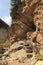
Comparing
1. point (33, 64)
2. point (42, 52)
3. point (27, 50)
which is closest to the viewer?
point (33, 64)

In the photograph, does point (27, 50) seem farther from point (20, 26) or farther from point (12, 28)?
point (12, 28)

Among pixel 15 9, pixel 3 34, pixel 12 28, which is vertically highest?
pixel 15 9

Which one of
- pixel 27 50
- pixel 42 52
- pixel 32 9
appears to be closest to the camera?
pixel 42 52

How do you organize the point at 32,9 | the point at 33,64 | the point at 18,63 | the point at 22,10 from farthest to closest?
1. the point at 22,10
2. the point at 32,9
3. the point at 18,63
4. the point at 33,64

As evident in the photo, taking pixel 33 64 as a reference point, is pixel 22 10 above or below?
above

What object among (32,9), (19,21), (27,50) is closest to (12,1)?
(19,21)

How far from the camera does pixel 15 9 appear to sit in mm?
30812

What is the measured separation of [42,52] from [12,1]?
55.2 feet

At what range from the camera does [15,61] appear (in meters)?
16.7

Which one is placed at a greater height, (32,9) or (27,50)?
(32,9)

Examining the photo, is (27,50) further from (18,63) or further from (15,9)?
(15,9)

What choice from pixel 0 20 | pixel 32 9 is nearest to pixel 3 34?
pixel 0 20

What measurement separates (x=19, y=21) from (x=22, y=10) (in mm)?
1674

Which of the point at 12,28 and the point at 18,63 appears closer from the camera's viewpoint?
the point at 18,63
